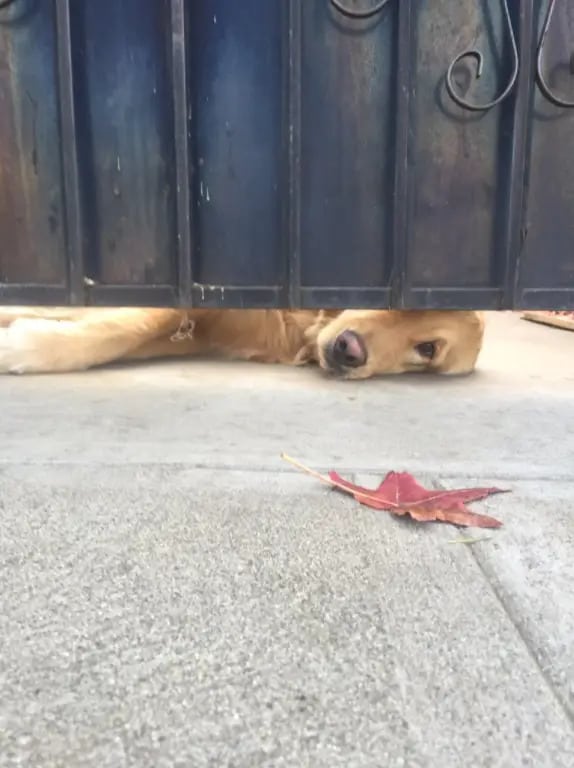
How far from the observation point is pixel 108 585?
78cm

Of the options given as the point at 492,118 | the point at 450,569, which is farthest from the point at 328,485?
the point at 492,118

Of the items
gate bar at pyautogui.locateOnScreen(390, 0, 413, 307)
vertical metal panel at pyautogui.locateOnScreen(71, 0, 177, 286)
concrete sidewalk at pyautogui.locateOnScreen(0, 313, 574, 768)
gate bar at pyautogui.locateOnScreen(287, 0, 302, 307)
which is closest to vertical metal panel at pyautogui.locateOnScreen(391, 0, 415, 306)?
gate bar at pyautogui.locateOnScreen(390, 0, 413, 307)

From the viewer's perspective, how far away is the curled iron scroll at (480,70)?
58.1 inches

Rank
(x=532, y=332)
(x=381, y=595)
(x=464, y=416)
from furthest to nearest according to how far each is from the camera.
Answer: (x=532, y=332), (x=464, y=416), (x=381, y=595)

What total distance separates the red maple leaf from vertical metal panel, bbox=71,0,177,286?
0.71 metres

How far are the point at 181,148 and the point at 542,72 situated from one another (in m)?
0.77

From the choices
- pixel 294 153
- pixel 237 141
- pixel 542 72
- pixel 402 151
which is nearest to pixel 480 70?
pixel 542 72

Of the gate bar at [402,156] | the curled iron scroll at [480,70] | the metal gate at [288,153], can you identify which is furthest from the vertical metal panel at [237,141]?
the curled iron scroll at [480,70]

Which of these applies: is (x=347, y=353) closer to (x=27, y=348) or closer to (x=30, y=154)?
(x=27, y=348)

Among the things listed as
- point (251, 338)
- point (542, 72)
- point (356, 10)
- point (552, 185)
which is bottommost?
point (251, 338)

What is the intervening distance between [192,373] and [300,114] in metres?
0.91

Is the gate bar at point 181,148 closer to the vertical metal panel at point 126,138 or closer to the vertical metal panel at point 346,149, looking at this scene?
the vertical metal panel at point 126,138

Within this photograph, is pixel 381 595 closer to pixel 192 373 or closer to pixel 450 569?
pixel 450 569

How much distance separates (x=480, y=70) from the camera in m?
1.50
